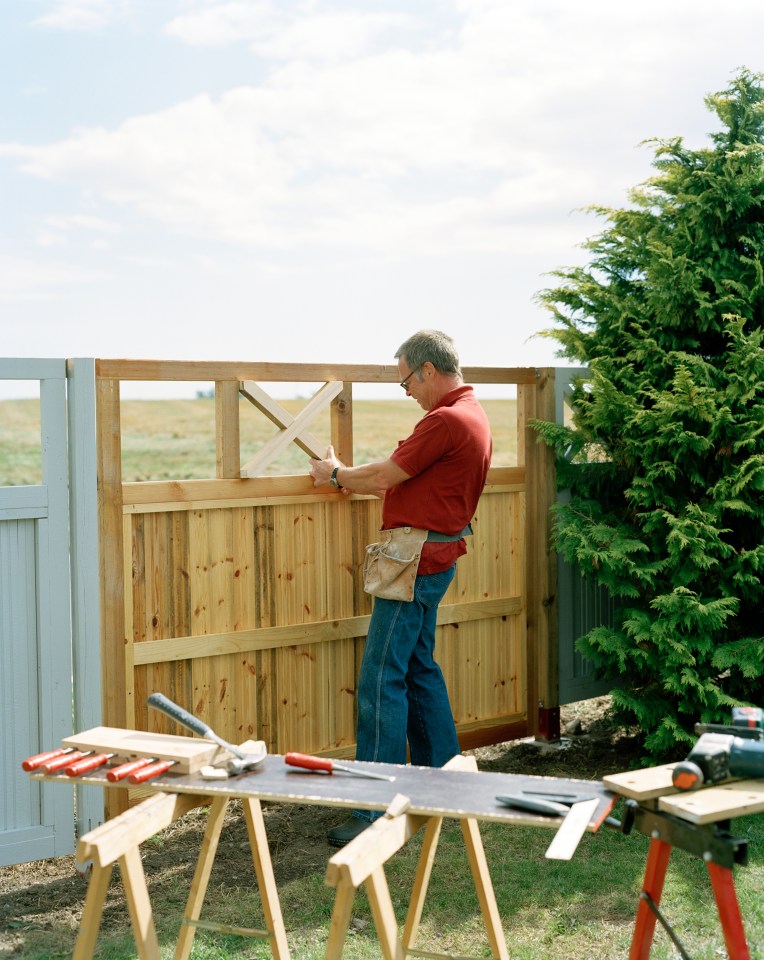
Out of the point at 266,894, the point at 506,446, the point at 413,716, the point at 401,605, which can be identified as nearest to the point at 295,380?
the point at 401,605

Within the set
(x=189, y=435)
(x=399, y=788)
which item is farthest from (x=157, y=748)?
(x=189, y=435)

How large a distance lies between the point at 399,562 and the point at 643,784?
81.0 inches

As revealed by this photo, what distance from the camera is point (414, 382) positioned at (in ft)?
16.0

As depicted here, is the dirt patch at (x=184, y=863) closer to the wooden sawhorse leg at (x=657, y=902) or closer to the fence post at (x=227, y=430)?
the fence post at (x=227, y=430)

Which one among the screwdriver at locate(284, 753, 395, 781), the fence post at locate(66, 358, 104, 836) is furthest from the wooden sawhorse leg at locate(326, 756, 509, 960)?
the fence post at locate(66, 358, 104, 836)

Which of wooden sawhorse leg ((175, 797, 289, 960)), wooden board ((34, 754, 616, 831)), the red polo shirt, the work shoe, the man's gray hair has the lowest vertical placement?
the work shoe

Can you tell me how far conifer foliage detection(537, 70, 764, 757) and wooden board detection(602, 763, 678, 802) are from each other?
99.0 inches

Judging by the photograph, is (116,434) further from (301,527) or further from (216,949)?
(216,949)

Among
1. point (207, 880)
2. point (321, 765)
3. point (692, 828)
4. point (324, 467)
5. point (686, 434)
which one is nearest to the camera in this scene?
point (692, 828)

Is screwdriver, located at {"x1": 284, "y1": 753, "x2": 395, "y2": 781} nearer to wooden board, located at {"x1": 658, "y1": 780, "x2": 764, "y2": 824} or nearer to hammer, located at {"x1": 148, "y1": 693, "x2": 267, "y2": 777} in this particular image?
hammer, located at {"x1": 148, "y1": 693, "x2": 267, "y2": 777}

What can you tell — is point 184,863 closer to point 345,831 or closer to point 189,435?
point 345,831

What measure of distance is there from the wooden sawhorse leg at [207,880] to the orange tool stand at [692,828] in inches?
43.8

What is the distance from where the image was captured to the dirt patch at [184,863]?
13.7 ft

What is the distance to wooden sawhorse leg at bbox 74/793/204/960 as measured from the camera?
9.09 feet
